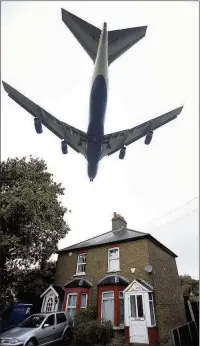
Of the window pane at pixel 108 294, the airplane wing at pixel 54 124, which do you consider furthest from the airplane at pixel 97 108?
the window pane at pixel 108 294

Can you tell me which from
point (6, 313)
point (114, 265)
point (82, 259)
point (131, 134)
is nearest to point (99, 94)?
point (131, 134)

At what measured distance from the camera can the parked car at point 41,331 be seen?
35.9 feet

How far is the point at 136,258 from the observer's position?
59.9 ft

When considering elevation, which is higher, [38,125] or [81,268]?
[38,125]

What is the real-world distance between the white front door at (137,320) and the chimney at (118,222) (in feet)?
26.6

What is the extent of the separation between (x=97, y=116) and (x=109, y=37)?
4.33m

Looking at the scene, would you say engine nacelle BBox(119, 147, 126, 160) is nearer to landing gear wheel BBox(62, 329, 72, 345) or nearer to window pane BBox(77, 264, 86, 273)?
window pane BBox(77, 264, 86, 273)

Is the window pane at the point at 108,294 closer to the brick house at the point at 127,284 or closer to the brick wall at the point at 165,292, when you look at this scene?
the brick house at the point at 127,284

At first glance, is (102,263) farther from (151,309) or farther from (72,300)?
(151,309)

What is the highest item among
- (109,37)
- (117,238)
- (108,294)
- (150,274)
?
(109,37)

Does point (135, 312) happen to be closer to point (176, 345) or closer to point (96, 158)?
point (176, 345)

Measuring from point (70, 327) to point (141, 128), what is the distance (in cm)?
1295

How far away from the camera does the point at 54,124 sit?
1477cm

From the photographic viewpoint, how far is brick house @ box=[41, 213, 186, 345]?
15.4 meters
